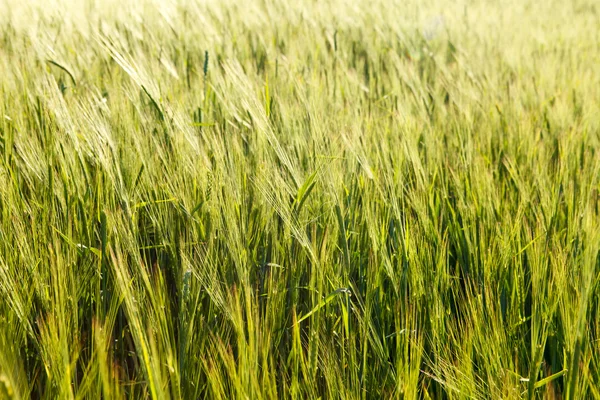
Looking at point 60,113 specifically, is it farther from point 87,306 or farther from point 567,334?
point 567,334

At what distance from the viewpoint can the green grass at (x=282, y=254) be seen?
2.15 ft

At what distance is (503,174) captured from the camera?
1198mm

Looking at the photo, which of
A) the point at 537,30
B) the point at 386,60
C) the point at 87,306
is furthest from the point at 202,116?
the point at 537,30

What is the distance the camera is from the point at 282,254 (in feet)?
2.72

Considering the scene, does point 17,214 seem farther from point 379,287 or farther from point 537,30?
point 537,30

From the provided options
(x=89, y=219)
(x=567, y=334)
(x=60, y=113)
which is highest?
(x=60, y=113)

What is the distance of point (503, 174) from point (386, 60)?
1085 mm

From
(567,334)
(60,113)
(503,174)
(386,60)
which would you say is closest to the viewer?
(567,334)

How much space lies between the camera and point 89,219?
2.78ft

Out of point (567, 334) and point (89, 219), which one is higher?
point (89, 219)

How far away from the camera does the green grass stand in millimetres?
655

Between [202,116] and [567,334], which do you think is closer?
[567,334]

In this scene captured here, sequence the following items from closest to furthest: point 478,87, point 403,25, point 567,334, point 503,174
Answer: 1. point 567,334
2. point 503,174
3. point 478,87
4. point 403,25

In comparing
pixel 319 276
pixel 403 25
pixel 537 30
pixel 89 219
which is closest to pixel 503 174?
pixel 319 276
